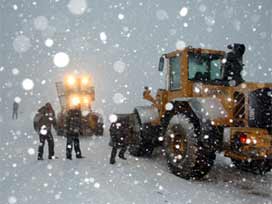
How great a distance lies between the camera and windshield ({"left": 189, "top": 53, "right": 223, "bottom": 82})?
7.52m

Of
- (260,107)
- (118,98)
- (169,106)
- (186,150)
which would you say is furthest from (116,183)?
(118,98)

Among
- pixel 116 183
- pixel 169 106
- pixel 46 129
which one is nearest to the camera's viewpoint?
pixel 116 183

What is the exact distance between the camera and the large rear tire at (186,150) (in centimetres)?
629

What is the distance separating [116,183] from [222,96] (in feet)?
8.16

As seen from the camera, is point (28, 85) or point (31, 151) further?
point (28, 85)

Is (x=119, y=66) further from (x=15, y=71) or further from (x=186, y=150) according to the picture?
(x=186, y=150)

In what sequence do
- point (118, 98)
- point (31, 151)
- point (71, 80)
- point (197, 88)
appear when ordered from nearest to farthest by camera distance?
point (197, 88)
point (31, 151)
point (71, 80)
point (118, 98)

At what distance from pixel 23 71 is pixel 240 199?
224 ft

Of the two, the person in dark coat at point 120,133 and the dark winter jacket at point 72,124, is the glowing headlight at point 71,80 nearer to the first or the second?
the dark winter jacket at point 72,124

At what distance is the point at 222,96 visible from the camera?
21.7 ft

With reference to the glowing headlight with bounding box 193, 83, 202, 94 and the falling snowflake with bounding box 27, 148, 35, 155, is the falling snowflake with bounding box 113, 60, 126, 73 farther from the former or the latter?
the glowing headlight with bounding box 193, 83, 202, 94

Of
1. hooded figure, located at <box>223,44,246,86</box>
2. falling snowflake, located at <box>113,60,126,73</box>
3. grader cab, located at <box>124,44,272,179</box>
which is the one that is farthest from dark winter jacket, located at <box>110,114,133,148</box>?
falling snowflake, located at <box>113,60,126,73</box>

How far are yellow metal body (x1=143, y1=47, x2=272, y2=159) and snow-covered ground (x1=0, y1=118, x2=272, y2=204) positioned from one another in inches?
30.1

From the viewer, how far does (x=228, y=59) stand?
698 centimetres
